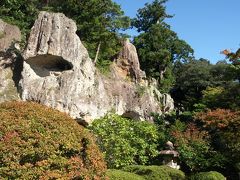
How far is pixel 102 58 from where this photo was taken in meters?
27.8

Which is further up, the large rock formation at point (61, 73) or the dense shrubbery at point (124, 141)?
the large rock formation at point (61, 73)

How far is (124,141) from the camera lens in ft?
57.8

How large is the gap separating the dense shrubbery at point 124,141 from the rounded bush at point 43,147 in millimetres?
7730

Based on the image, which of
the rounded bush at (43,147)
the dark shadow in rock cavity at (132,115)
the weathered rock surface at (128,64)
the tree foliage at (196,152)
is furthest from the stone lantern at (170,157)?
the weathered rock surface at (128,64)

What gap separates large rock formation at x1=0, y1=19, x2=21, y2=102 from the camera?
20469mm

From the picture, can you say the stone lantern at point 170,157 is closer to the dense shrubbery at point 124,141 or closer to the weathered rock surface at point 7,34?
the dense shrubbery at point 124,141

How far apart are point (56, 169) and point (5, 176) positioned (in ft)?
3.54

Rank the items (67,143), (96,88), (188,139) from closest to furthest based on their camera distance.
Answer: (67,143) → (188,139) → (96,88)

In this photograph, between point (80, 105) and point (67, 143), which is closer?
point (67, 143)

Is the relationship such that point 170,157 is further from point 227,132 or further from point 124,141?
point 227,132

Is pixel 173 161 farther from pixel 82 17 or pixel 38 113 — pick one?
pixel 82 17

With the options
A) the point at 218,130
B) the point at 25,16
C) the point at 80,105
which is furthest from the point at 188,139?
the point at 25,16

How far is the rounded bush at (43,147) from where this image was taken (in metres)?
8.12

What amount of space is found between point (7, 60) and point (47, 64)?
7.43ft
